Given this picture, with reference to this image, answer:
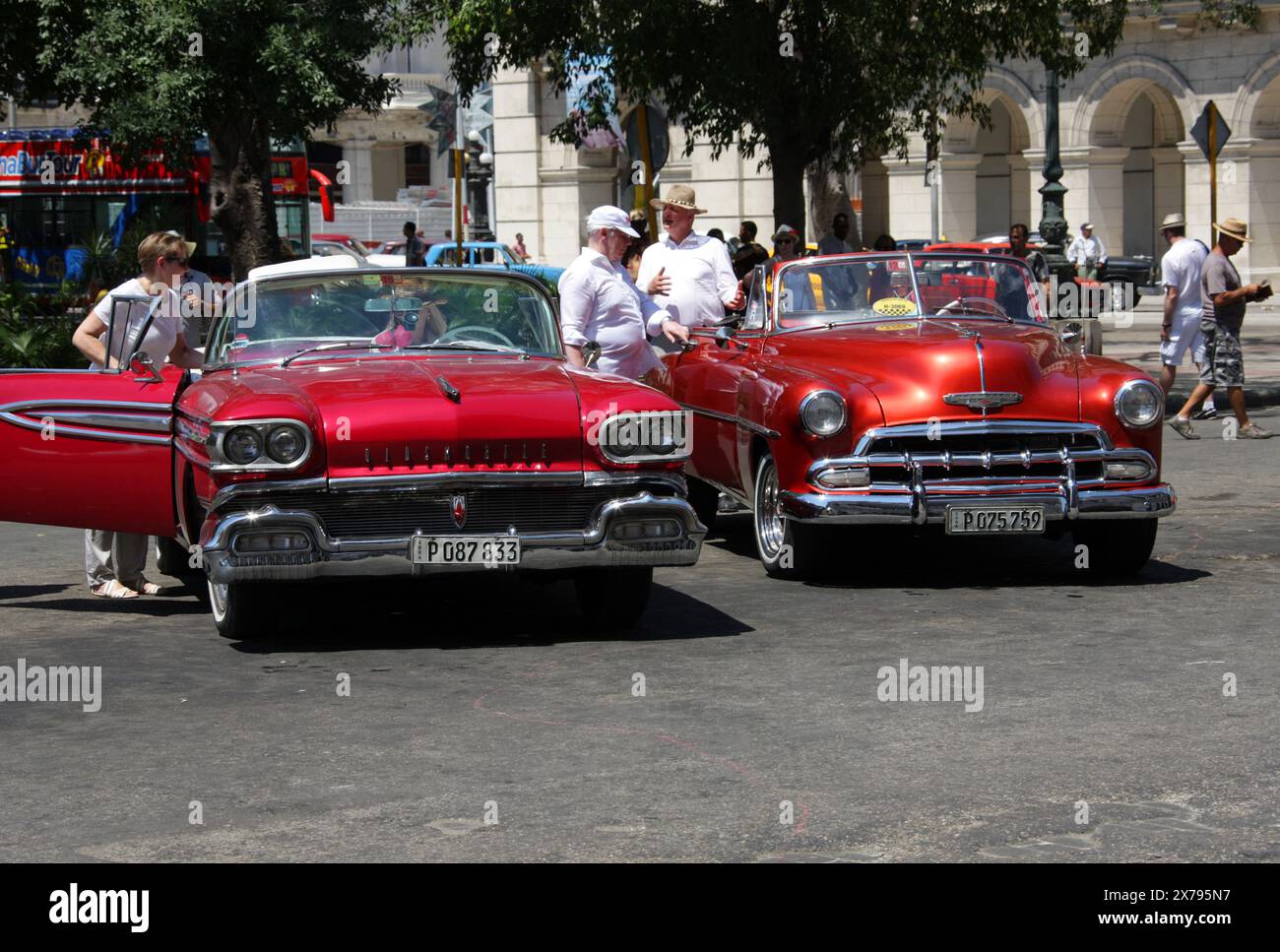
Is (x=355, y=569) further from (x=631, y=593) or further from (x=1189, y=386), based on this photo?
(x=1189, y=386)

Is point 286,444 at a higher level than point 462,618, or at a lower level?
higher

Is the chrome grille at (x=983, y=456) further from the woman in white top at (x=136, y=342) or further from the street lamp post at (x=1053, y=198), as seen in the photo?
the street lamp post at (x=1053, y=198)

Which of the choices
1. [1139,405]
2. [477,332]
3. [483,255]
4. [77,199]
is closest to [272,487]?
[477,332]

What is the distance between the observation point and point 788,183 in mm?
20156

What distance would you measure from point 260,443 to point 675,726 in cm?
218

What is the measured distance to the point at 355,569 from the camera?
788 centimetres

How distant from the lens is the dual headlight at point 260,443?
7.85 m

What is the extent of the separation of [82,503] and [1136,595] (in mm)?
4681

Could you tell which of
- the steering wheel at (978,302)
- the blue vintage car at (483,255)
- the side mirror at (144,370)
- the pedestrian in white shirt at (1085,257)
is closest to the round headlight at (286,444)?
the side mirror at (144,370)

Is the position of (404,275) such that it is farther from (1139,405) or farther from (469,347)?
(1139,405)

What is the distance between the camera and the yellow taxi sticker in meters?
11.1

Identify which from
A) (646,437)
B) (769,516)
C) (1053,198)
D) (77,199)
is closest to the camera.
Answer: (646,437)
